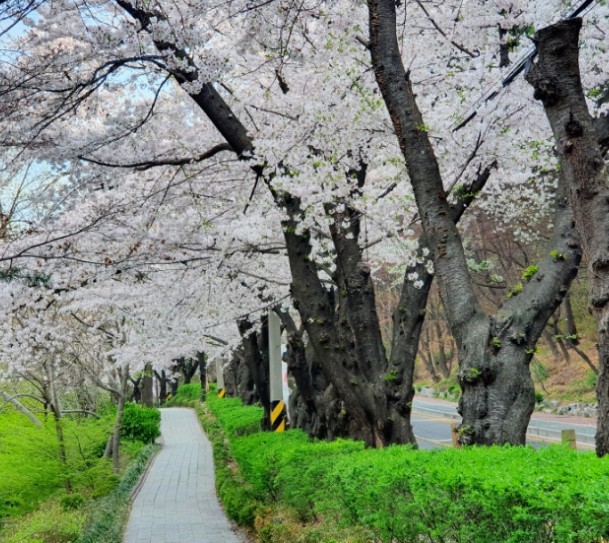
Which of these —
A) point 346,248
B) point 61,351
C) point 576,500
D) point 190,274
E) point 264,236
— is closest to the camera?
point 576,500

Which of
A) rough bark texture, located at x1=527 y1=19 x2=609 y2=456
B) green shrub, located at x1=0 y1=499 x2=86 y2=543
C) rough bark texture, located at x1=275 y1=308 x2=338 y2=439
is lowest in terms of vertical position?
green shrub, located at x1=0 y1=499 x2=86 y2=543

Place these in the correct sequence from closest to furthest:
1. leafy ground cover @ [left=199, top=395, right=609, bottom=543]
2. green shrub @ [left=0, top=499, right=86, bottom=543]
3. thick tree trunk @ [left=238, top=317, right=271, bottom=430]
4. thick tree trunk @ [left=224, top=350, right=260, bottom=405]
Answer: leafy ground cover @ [left=199, top=395, right=609, bottom=543], green shrub @ [left=0, top=499, right=86, bottom=543], thick tree trunk @ [left=238, top=317, right=271, bottom=430], thick tree trunk @ [left=224, top=350, right=260, bottom=405]

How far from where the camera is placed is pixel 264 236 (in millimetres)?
11539

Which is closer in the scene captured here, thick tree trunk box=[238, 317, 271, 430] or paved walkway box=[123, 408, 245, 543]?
paved walkway box=[123, 408, 245, 543]

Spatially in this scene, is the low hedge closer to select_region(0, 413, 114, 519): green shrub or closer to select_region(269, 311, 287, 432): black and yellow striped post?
select_region(0, 413, 114, 519): green shrub

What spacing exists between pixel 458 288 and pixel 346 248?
2.88 meters

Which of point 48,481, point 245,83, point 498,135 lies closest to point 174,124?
point 245,83

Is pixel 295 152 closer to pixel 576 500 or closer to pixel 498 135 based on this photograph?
pixel 498 135

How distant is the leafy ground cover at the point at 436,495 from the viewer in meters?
3.38

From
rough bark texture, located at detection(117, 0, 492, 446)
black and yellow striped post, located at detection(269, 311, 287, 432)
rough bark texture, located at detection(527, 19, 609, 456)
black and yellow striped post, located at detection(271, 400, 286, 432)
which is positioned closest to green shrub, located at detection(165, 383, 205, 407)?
black and yellow striped post, located at detection(269, 311, 287, 432)

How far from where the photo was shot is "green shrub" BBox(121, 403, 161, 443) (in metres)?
24.9

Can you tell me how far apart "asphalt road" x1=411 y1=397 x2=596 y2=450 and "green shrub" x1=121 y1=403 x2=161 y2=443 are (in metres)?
9.40

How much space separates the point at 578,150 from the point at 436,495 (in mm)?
2395

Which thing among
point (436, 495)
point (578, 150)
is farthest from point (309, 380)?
point (578, 150)
